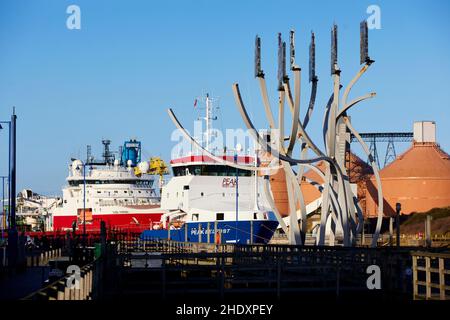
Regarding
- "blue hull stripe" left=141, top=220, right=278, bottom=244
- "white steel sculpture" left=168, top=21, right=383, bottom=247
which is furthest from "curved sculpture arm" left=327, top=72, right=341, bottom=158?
"blue hull stripe" left=141, top=220, right=278, bottom=244

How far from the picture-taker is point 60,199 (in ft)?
319

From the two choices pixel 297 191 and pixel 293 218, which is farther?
pixel 293 218

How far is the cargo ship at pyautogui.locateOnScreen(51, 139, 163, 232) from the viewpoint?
A: 8119 cm

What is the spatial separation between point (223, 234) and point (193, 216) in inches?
195

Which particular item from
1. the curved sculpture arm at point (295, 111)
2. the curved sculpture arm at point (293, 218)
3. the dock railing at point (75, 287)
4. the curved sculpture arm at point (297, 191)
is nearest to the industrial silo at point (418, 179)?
the curved sculpture arm at point (293, 218)

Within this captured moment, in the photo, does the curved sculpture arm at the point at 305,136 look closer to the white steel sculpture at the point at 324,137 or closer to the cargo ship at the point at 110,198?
the white steel sculpture at the point at 324,137

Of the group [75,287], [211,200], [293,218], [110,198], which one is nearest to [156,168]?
[110,198]

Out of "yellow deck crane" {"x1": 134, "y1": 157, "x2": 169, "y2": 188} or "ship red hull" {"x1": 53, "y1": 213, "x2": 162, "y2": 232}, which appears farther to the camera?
"yellow deck crane" {"x1": 134, "y1": 157, "x2": 169, "y2": 188}

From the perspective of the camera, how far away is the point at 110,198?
277 ft

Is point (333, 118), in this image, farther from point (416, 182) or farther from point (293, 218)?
point (416, 182)

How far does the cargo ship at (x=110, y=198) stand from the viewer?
266 ft

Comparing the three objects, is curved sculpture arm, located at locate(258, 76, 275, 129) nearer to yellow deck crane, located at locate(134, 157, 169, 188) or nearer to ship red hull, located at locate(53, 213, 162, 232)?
ship red hull, located at locate(53, 213, 162, 232)

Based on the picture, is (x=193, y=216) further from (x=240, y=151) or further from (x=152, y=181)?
(x=152, y=181)
